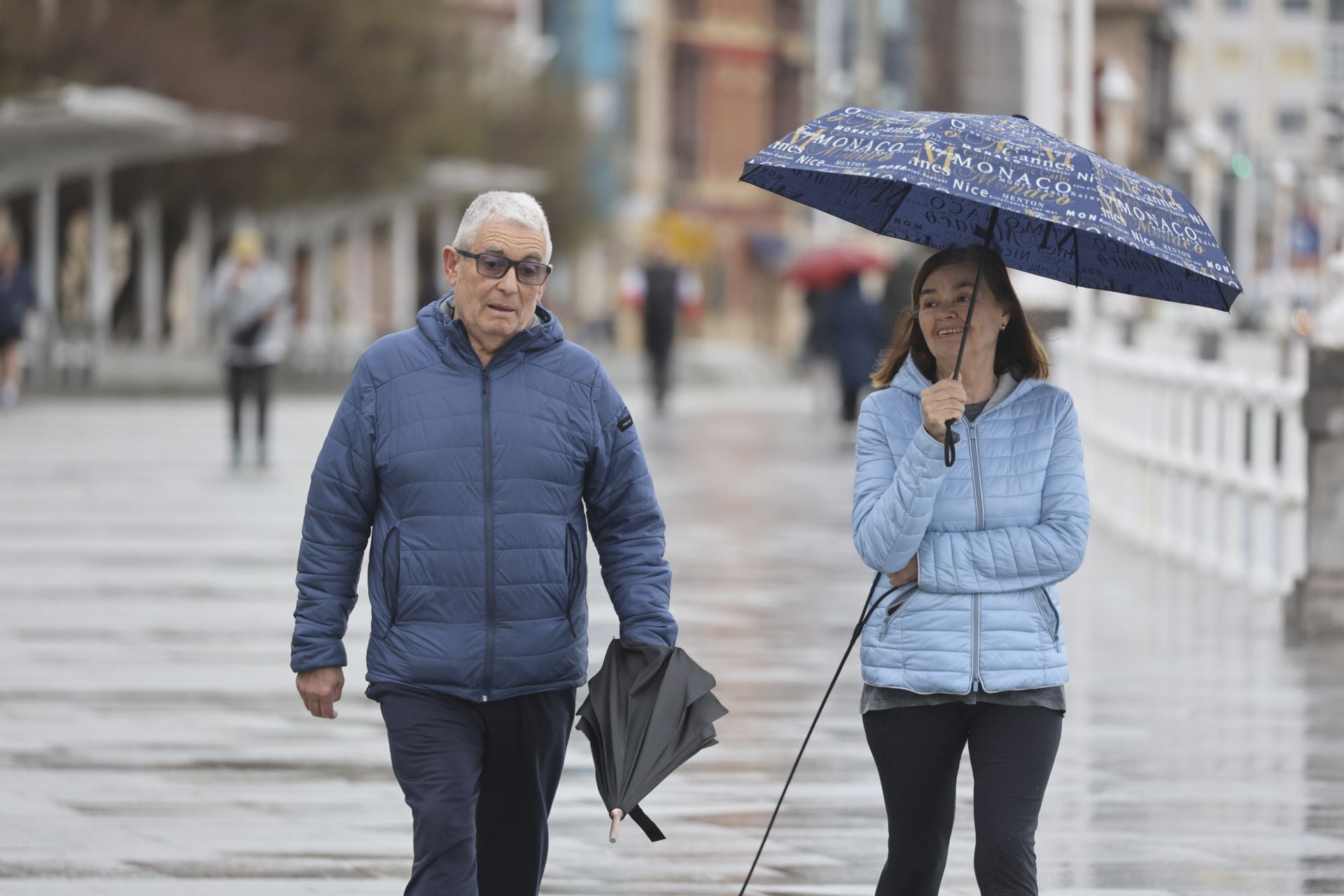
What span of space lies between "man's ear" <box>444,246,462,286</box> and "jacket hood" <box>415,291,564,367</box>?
0.06 meters

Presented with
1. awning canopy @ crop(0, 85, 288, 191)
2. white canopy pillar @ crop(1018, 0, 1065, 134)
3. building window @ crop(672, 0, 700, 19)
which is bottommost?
awning canopy @ crop(0, 85, 288, 191)

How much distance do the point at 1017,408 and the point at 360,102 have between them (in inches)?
1904

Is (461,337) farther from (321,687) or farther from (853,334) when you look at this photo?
(853,334)

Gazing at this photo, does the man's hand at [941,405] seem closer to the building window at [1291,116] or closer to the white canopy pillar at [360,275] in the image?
the white canopy pillar at [360,275]

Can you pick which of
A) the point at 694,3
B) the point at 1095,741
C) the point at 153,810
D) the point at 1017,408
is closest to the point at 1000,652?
the point at 1017,408

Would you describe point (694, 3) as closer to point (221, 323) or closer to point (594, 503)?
point (221, 323)

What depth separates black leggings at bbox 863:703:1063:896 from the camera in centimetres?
605

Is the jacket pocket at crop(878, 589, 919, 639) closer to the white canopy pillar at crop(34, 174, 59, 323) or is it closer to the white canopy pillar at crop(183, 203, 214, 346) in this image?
the white canopy pillar at crop(34, 174, 59, 323)

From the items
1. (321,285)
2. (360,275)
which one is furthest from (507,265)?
(360,275)

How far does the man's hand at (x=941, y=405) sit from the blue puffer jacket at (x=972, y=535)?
0.03m

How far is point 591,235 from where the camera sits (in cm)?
6862

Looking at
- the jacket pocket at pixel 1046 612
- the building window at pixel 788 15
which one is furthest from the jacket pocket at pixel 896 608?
the building window at pixel 788 15

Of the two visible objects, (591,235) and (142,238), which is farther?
(591,235)

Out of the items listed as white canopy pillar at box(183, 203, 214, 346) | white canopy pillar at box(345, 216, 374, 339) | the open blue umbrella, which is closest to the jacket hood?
the open blue umbrella
